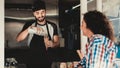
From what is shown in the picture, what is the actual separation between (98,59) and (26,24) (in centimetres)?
150

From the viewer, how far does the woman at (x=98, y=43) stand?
2.32m

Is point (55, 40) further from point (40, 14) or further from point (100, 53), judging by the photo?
point (100, 53)

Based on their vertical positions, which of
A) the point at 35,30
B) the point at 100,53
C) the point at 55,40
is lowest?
the point at 100,53

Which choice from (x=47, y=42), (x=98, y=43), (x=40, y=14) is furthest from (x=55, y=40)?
(x=98, y=43)

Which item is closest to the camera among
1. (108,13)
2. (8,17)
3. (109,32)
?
(109,32)

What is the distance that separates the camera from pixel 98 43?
7.78 ft

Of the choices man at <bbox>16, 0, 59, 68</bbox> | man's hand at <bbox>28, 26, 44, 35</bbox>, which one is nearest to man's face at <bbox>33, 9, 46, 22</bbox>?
man at <bbox>16, 0, 59, 68</bbox>

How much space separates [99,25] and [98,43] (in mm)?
230

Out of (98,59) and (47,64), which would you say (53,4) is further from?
(98,59)

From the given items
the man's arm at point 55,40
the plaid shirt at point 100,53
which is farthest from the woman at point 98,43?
the man's arm at point 55,40

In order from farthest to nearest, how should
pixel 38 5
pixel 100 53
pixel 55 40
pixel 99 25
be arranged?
pixel 55 40, pixel 38 5, pixel 99 25, pixel 100 53

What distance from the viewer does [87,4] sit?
12.3 ft

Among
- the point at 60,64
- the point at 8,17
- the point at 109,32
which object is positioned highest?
the point at 8,17

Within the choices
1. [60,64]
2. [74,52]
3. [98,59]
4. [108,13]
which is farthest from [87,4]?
[98,59]
